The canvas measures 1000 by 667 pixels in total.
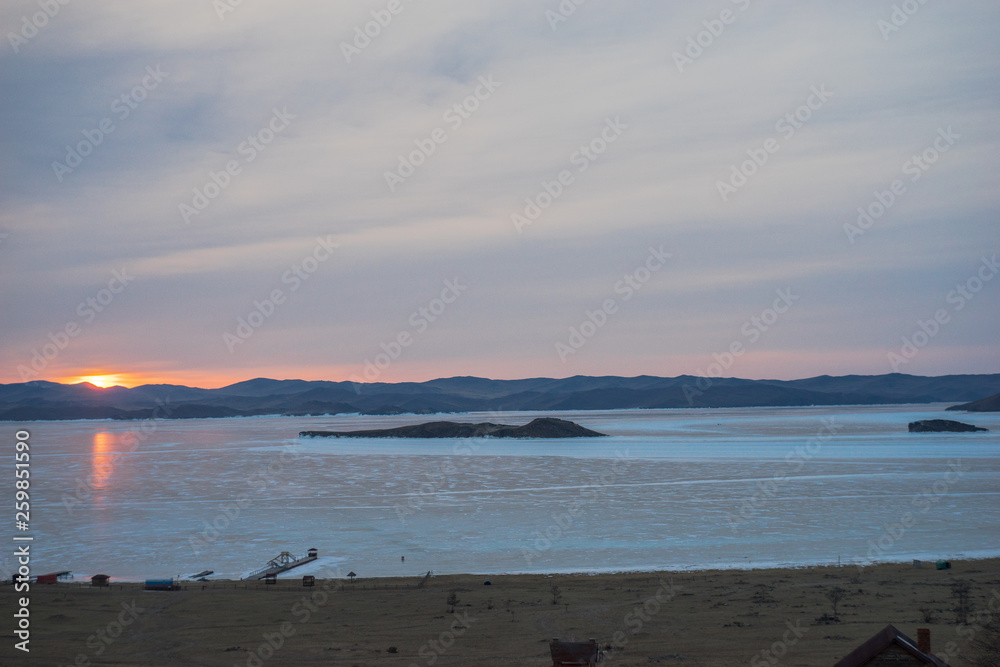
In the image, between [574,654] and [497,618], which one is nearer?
[574,654]

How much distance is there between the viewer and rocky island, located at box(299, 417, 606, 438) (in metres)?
112

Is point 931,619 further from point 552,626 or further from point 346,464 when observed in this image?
point 346,464

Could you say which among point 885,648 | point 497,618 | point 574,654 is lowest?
point 497,618

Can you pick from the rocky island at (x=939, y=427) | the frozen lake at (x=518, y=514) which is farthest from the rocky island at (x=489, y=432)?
the frozen lake at (x=518, y=514)

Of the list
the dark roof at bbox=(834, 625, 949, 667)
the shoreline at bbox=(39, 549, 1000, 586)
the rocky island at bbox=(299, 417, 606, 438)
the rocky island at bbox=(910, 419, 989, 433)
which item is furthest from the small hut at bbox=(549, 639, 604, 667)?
the rocky island at bbox=(910, 419, 989, 433)

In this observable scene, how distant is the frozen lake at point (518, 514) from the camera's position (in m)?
25.1

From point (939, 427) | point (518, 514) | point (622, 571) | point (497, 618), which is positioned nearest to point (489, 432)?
point (939, 427)

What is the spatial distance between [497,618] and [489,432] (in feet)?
336

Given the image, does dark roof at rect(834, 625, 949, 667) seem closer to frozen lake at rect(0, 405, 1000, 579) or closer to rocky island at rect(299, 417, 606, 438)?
frozen lake at rect(0, 405, 1000, 579)

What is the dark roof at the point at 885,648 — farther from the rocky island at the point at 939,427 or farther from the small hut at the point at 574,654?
the rocky island at the point at 939,427

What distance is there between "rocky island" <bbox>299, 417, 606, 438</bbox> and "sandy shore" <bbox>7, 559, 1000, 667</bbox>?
288ft

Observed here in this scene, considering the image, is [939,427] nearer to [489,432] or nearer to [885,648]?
[489,432]

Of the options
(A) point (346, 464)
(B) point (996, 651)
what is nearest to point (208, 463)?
(A) point (346, 464)

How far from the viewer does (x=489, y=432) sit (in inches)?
4727
